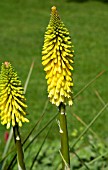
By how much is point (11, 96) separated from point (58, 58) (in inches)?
8.4

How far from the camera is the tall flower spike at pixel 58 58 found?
155 centimetres

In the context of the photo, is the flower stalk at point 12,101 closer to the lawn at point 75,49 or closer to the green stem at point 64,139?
the green stem at point 64,139

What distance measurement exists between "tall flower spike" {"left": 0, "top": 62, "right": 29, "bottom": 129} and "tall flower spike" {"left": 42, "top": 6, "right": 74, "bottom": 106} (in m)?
0.11

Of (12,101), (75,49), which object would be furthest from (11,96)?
(75,49)

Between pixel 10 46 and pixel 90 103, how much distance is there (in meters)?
3.79

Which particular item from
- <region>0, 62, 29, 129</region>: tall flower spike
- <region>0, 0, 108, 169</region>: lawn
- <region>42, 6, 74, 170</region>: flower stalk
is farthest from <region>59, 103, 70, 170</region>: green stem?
<region>0, 0, 108, 169</region>: lawn

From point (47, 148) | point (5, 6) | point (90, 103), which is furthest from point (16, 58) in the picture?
point (5, 6)

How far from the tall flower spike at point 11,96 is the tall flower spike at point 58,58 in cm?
11

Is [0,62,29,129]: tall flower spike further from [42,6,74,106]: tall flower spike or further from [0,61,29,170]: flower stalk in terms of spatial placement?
[42,6,74,106]: tall flower spike

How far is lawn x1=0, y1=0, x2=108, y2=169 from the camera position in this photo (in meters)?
6.71

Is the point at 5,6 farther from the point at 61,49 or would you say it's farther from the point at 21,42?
the point at 61,49

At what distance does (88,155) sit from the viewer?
4.20m

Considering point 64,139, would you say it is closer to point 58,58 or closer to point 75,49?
point 58,58

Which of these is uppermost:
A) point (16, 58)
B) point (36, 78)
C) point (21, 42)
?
point (21, 42)
